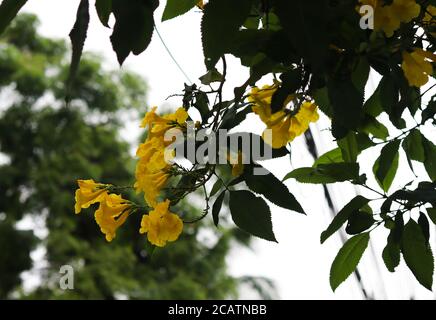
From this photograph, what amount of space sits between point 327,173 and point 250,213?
120 millimetres

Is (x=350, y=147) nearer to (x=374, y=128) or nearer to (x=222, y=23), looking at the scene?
(x=374, y=128)

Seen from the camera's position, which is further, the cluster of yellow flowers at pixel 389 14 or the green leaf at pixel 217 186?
the green leaf at pixel 217 186

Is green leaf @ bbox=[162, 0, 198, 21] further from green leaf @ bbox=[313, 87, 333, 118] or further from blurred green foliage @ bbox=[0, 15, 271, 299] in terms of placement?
blurred green foliage @ bbox=[0, 15, 271, 299]

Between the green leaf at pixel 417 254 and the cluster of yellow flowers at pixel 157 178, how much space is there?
0.19m

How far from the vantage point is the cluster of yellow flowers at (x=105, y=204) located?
0.50 meters

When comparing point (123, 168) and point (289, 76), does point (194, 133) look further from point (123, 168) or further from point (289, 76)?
point (123, 168)

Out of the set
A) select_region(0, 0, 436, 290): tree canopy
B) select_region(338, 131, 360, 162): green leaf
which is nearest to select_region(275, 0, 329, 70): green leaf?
select_region(0, 0, 436, 290): tree canopy

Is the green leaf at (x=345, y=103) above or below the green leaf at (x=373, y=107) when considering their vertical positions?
below

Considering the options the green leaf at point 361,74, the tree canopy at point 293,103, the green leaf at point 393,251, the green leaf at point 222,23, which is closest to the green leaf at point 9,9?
the tree canopy at point 293,103

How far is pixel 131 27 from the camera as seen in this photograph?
337 mm

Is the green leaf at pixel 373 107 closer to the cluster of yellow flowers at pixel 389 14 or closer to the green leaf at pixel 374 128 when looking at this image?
the green leaf at pixel 374 128
